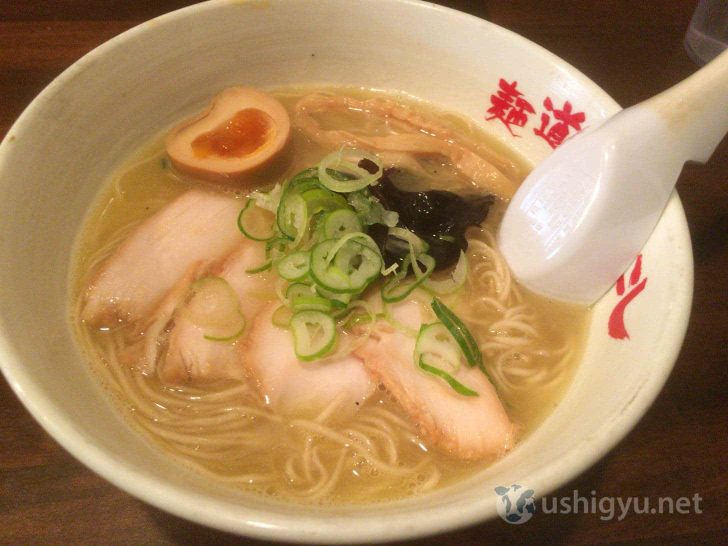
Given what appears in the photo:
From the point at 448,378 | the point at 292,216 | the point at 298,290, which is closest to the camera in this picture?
the point at 448,378

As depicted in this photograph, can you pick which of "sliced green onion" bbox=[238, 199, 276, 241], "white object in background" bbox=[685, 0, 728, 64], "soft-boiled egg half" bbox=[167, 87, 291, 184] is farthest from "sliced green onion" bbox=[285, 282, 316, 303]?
"white object in background" bbox=[685, 0, 728, 64]

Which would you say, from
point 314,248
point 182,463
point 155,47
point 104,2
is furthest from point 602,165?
point 104,2

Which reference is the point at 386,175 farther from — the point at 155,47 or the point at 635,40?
the point at 635,40

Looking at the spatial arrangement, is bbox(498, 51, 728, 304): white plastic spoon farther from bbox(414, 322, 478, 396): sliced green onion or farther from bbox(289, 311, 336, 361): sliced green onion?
bbox(289, 311, 336, 361): sliced green onion

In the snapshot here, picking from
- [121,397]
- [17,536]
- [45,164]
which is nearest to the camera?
[17,536]

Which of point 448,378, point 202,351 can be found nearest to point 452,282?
point 448,378

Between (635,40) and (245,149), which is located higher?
(635,40)

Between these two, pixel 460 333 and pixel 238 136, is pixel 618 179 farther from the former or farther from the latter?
pixel 238 136

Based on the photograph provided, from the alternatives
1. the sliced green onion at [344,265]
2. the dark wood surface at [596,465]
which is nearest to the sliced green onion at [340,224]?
the sliced green onion at [344,265]
